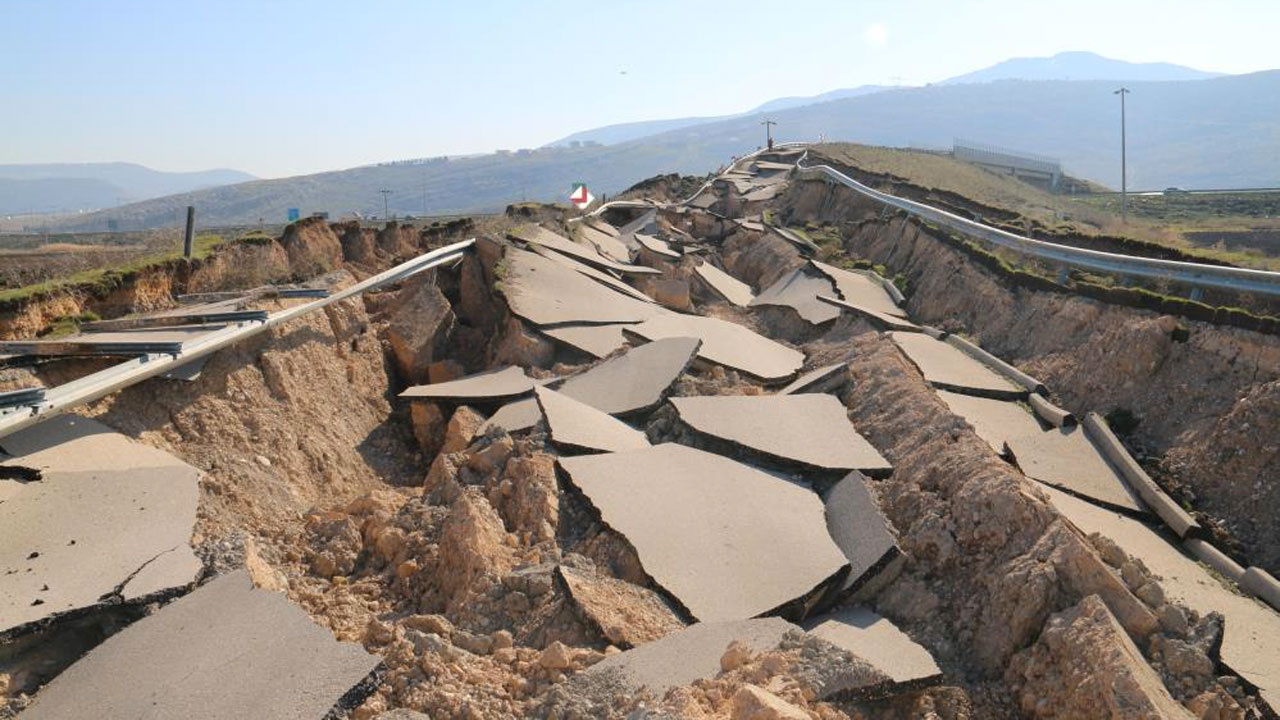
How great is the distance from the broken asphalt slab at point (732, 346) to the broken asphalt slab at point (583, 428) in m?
1.93

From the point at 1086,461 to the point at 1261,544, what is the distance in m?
1.20

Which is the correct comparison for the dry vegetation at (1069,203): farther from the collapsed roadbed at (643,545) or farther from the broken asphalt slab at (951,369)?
the collapsed roadbed at (643,545)

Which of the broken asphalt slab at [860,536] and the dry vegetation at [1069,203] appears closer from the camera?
the broken asphalt slab at [860,536]

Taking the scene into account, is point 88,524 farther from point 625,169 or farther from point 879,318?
point 625,169

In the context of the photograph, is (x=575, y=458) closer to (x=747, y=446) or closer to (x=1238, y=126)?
(x=747, y=446)

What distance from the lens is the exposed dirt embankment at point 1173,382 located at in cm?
532

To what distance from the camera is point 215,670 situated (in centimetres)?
375

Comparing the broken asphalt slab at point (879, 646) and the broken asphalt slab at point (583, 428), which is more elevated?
the broken asphalt slab at point (583, 428)

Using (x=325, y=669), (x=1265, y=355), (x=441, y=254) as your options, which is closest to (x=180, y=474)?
(x=325, y=669)

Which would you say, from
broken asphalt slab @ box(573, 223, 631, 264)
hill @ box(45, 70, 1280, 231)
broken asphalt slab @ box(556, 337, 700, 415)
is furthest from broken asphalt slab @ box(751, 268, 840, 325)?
hill @ box(45, 70, 1280, 231)

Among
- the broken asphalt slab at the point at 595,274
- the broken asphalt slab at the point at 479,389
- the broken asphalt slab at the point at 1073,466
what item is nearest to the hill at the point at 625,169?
the broken asphalt slab at the point at 595,274

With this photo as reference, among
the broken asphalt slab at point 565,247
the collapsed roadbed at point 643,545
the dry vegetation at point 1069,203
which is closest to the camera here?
the collapsed roadbed at point 643,545

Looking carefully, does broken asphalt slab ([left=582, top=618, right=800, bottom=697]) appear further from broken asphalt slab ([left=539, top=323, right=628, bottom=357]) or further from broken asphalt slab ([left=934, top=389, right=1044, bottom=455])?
broken asphalt slab ([left=539, top=323, right=628, bottom=357])

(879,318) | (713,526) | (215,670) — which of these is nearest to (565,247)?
(879,318)
